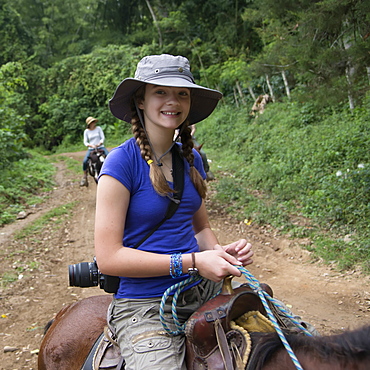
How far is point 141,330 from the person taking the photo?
1.92 metres

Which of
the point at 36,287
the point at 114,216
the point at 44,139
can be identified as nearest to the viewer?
the point at 114,216

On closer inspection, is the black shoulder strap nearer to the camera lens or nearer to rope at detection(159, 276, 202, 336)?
rope at detection(159, 276, 202, 336)

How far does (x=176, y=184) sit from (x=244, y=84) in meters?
15.4

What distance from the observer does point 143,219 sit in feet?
6.33

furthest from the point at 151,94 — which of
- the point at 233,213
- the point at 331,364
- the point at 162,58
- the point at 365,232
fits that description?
the point at 233,213

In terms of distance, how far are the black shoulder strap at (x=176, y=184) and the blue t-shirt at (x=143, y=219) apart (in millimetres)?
17

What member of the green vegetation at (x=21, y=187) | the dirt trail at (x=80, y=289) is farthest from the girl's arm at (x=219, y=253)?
the green vegetation at (x=21, y=187)

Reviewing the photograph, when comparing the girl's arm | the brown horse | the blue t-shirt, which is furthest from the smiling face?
the brown horse

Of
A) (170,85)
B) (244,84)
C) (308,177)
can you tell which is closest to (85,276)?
(170,85)

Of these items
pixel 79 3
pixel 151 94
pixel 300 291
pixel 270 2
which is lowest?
pixel 300 291

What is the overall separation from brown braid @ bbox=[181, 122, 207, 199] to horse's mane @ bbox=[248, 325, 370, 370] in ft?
2.72

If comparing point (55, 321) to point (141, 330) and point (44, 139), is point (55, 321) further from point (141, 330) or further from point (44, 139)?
point (44, 139)

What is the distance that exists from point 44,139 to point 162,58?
27.8 m

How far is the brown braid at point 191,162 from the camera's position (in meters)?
2.18
